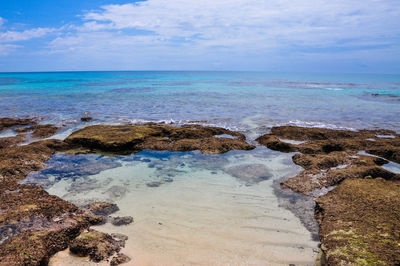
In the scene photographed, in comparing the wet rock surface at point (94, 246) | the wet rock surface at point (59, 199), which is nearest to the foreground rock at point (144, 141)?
the wet rock surface at point (59, 199)

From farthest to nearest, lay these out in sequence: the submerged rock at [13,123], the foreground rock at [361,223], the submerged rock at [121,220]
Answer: the submerged rock at [13,123] < the submerged rock at [121,220] < the foreground rock at [361,223]

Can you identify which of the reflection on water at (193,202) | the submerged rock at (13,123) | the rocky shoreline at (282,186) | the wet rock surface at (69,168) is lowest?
the reflection on water at (193,202)

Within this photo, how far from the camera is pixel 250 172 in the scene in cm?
842

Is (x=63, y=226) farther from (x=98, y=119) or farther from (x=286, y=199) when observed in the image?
(x=98, y=119)

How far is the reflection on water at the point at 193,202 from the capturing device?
4.62 m

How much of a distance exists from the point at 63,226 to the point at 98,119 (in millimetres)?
14683

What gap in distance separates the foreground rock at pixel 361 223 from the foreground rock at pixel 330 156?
0.84m

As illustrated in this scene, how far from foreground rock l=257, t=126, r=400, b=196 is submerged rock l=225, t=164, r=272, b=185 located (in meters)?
0.88

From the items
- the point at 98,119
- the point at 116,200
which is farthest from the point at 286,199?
the point at 98,119

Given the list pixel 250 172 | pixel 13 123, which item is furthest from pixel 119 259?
pixel 13 123

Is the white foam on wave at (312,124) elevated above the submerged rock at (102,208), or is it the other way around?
the white foam on wave at (312,124)

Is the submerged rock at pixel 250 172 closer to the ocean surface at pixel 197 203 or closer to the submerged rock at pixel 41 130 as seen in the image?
the ocean surface at pixel 197 203

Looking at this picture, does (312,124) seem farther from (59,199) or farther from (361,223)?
(59,199)

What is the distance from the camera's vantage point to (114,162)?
30.3ft
